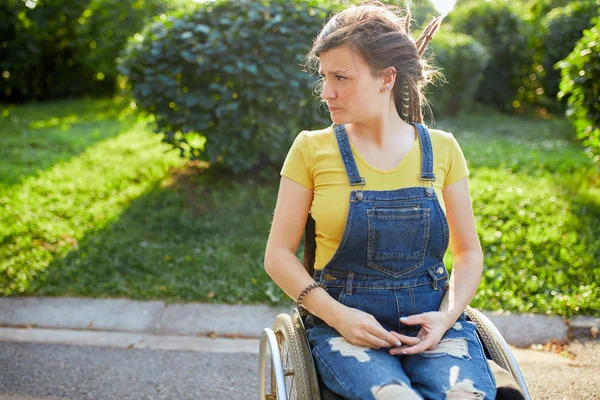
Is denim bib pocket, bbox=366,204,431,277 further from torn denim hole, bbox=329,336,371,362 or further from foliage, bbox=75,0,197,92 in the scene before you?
foliage, bbox=75,0,197,92

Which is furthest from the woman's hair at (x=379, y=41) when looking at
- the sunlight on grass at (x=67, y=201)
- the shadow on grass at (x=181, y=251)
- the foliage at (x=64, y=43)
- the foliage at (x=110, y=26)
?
the foliage at (x=110, y=26)

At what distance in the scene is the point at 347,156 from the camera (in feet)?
6.83

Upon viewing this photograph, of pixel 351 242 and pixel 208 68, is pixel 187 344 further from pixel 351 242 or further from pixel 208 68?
pixel 208 68

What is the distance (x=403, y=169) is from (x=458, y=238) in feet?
1.12

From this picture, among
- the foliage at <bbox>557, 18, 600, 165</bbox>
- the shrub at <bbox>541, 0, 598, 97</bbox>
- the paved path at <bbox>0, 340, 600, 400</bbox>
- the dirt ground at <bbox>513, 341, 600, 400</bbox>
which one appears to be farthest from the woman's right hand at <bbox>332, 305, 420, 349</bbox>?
the shrub at <bbox>541, 0, 598, 97</bbox>

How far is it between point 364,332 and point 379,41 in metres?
0.97

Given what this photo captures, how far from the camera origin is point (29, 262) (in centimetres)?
454

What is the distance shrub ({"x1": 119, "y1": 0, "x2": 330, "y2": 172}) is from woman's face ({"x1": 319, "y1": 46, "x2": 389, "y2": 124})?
3.06 metres

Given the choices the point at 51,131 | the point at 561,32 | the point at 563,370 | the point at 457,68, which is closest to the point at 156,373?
the point at 563,370

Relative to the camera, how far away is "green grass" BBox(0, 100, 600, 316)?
424 cm

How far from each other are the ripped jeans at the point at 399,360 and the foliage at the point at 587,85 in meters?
3.81

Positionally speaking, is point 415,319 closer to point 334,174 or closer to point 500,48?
point 334,174

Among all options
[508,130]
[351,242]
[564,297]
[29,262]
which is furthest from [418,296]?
[508,130]

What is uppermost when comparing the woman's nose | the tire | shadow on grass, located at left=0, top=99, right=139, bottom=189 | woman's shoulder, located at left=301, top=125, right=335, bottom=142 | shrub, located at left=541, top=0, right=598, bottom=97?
shrub, located at left=541, top=0, right=598, bottom=97
